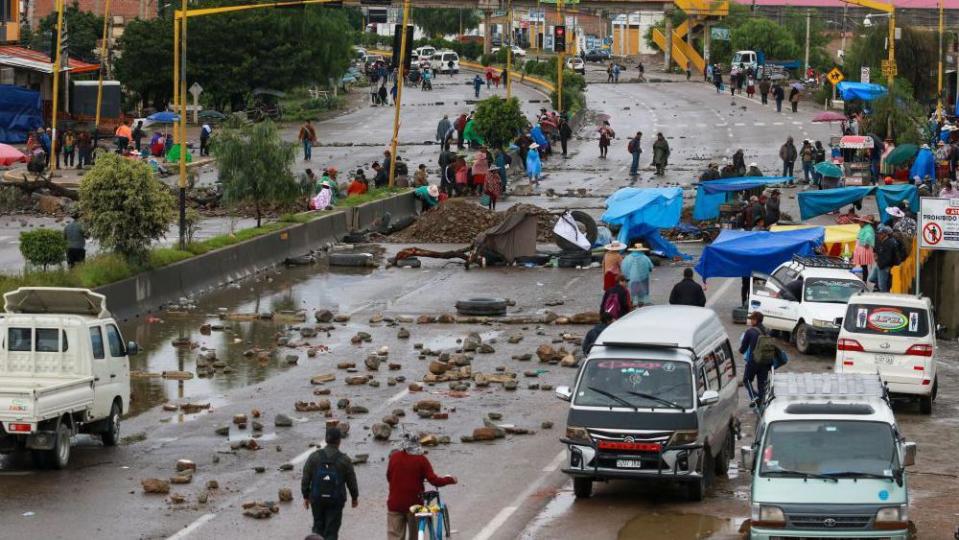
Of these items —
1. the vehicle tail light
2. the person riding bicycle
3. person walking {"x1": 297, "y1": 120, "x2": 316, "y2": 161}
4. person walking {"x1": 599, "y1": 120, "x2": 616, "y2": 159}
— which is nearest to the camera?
the person riding bicycle

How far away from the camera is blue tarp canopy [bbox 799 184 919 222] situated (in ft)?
132

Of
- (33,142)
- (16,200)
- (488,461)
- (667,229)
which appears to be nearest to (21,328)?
(488,461)

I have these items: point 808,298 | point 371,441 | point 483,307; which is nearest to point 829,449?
point 371,441

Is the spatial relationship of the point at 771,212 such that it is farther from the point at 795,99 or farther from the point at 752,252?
the point at 795,99

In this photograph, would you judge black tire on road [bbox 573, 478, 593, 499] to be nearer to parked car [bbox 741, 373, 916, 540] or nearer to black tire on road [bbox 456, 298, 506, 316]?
parked car [bbox 741, 373, 916, 540]

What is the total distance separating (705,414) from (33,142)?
4745 cm

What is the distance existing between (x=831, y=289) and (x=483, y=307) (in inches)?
272

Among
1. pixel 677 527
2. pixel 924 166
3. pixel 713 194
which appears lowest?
pixel 677 527

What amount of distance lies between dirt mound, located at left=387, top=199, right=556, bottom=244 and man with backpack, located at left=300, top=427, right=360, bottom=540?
92.6 feet

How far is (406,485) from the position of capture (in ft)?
49.3

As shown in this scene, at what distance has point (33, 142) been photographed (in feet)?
202

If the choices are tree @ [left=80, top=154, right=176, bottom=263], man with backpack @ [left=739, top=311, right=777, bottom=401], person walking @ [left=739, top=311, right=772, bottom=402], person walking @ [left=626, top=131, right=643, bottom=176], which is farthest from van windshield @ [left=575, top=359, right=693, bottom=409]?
person walking @ [left=626, top=131, right=643, bottom=176]

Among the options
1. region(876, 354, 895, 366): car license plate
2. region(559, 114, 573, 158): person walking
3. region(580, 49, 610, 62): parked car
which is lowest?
region(876, 354, 895, 366): car license plate

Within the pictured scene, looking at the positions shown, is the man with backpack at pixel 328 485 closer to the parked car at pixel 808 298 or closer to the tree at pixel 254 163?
the parked car at pixel 808 298
